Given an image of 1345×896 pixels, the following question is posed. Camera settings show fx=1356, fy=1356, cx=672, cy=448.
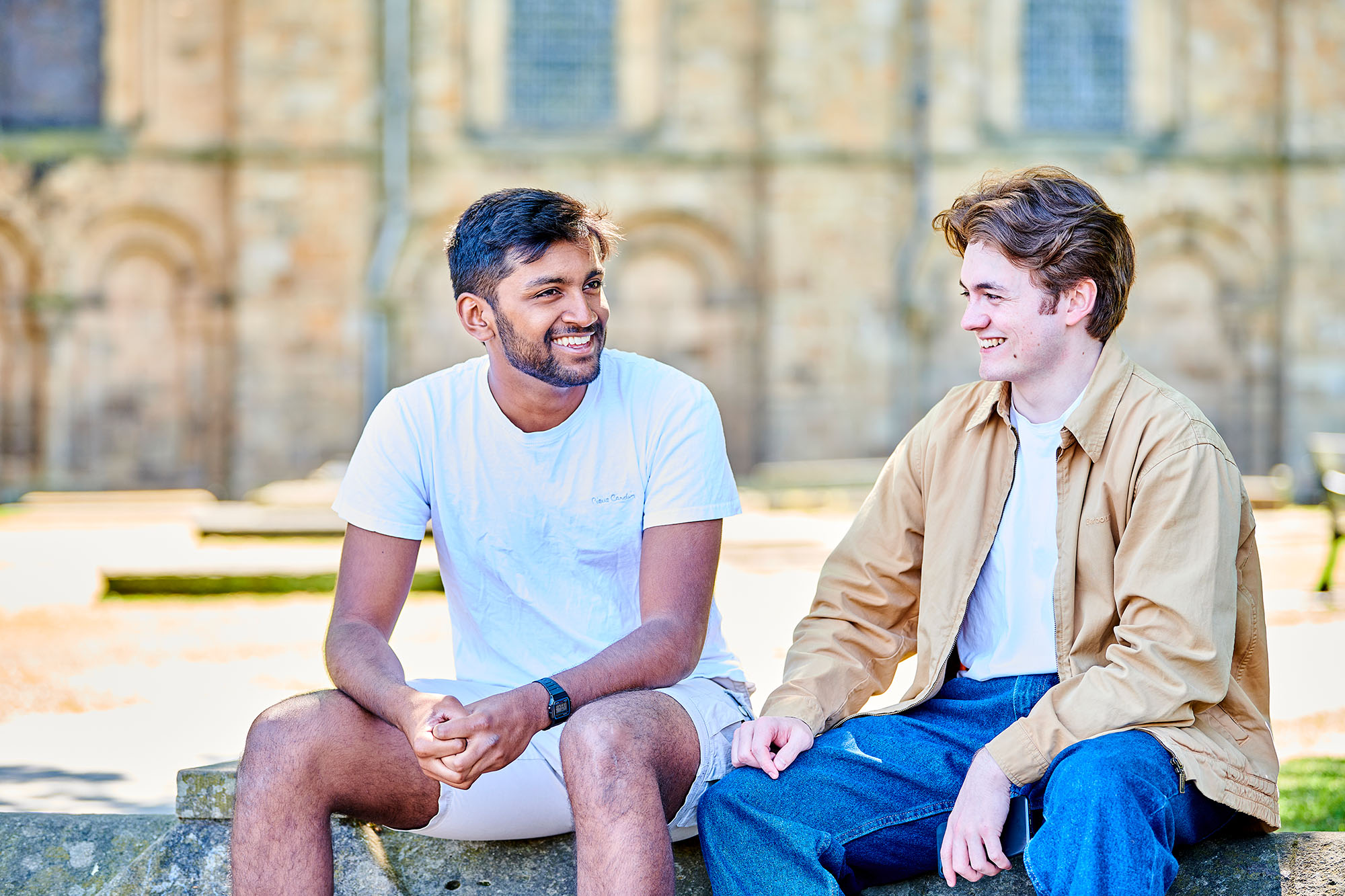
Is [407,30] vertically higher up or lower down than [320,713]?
higher up

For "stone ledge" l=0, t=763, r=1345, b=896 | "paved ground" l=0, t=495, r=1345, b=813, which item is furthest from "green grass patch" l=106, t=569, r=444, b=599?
"stone ledge" l=0, t=763, r=1345, b=896

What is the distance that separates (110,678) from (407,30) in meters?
13.5

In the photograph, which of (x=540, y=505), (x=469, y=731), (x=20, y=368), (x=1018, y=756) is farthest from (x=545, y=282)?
(x=20, y=368)

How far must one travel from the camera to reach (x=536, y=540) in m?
2.81

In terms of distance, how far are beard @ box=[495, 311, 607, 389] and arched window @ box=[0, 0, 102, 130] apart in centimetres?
1776

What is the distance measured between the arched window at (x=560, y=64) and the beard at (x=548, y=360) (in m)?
16.1

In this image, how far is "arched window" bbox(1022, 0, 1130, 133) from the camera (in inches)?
741

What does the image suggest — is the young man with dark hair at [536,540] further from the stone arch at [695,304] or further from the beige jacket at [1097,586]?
the stone arch at [695,304]

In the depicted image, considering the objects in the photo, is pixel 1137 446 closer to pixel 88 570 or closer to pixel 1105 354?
pixel 1105 354

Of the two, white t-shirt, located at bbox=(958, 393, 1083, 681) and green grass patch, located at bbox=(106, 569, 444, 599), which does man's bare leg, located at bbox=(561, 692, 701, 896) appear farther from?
green grass patch, located at bbox=(106, 569, 444, 599)

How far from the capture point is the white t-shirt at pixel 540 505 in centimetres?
279

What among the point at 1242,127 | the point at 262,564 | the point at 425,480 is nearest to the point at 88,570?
the point at 262,564

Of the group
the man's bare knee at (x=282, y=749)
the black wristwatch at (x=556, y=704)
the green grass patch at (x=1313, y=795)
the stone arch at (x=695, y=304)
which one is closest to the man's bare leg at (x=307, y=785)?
the man's bare knee at (x=282, y=749)

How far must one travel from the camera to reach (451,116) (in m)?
18.0
